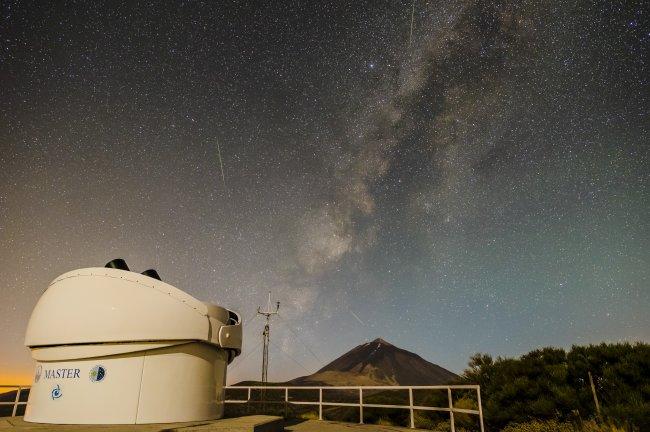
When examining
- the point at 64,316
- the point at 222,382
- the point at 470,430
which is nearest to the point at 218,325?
the point at 222,382

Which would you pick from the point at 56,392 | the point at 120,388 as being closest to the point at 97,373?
the point at 120,388

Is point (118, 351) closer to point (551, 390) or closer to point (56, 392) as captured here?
point (56, 392)

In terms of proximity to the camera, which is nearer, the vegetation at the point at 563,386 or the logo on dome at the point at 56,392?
the logo on dome at the point at 56,392

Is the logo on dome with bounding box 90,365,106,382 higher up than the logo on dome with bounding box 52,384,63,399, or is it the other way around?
the logo on dome with bounding box 90,365,106,382

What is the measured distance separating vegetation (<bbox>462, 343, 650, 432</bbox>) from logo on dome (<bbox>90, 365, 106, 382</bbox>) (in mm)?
10003

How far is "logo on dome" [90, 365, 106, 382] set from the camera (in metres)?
6.40

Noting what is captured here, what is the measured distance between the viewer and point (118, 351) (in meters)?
6.49

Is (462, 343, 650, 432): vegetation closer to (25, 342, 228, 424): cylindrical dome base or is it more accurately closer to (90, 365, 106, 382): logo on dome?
(25, 342, 228, 424): cylindrical dome base

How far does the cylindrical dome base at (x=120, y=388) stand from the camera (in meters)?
6.35

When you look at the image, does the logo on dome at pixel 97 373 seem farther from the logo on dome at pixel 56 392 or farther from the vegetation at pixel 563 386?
the vegetation at pixel 563 386

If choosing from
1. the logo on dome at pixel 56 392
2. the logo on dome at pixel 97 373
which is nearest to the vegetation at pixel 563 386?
the logo on dome at pixel 97 373

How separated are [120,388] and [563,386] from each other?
11.9 m

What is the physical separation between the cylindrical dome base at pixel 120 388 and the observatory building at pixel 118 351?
0.6 inches

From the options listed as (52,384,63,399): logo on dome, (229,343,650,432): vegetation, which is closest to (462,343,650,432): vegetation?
(229,343,650,432): vegetation
